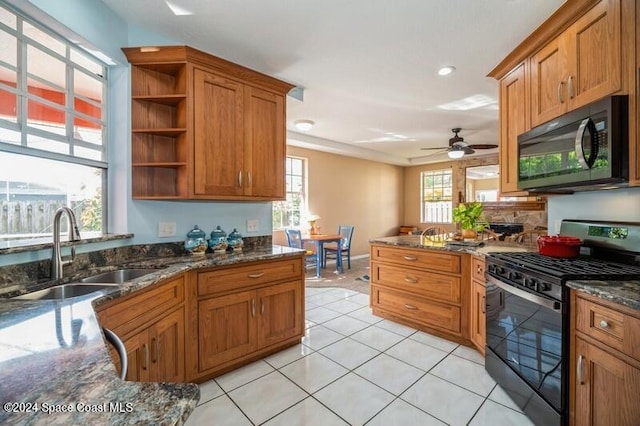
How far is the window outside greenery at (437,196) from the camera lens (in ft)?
25.4

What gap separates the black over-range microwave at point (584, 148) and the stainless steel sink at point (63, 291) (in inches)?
99.9

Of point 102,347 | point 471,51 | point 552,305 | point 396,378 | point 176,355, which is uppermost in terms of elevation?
point 471,51

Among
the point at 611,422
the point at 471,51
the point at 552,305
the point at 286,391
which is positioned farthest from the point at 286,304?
the point at 471,51

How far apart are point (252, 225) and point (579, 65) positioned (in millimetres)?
2688

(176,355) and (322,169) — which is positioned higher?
(322,169)

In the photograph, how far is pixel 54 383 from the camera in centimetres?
58

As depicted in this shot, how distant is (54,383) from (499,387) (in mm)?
2366

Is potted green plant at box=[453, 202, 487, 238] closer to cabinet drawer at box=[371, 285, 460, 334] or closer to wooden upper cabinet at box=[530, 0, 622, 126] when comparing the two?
cabinet drawer at box=[371, 285, 460, 334]

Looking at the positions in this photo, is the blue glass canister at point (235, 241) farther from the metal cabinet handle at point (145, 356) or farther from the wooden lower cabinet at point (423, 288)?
the wooden lower cabinet at point (423, 288)

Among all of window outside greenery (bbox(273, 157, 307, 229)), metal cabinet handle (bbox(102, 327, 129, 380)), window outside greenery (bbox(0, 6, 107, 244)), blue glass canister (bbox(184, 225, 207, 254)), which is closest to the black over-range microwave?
metal cabinet handle (bbox(102, 327, 129, 380))

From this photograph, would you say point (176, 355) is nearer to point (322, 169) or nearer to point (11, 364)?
point (11, 364)

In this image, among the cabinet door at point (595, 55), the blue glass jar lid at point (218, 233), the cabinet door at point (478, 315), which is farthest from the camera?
the blue glass jar lid at point (218, 233)

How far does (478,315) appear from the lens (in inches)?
91.1

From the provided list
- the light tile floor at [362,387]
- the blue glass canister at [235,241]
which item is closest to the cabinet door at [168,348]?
the light tile floor at [362,387]
